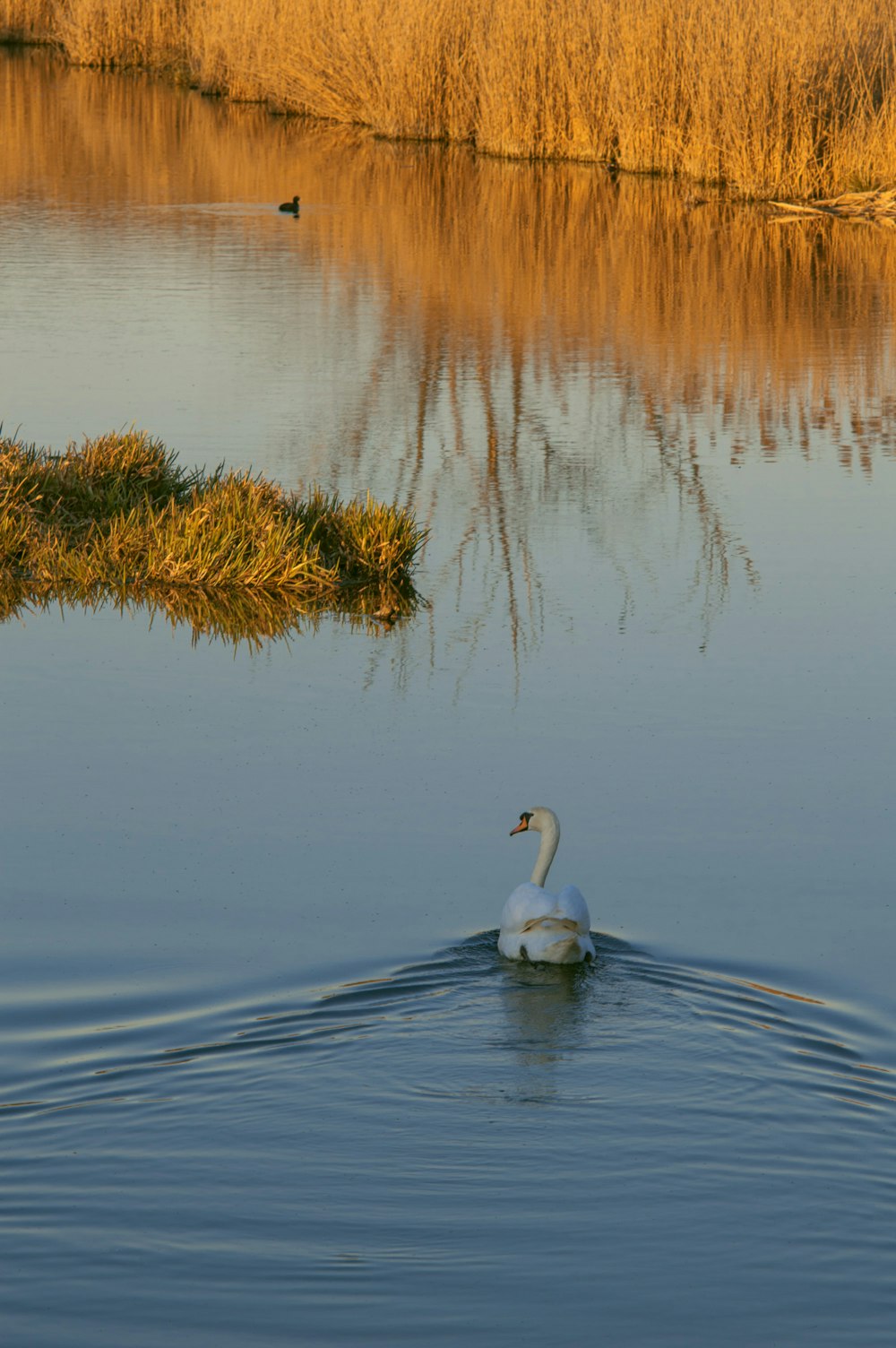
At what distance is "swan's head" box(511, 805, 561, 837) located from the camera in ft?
24.1

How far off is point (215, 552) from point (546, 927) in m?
5.18

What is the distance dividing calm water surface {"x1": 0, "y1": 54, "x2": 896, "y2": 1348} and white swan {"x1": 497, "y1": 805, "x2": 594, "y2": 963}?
0.12 meters

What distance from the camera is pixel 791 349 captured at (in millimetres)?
18547

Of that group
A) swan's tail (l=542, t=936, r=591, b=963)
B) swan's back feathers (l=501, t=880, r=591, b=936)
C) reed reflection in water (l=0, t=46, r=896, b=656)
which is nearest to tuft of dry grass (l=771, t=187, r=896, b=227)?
reed reflection in water (l=0, t=46, r=896, b=656)

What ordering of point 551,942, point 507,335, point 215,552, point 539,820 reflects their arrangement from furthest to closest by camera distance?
point 507,335
point 215,552
point 539,820
point 551,942

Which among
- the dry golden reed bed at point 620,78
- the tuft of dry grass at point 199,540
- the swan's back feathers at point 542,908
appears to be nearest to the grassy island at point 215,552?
the tuft of dry grass at point 199,540

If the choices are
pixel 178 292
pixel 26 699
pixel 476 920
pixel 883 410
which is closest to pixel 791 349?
pixel 883 410

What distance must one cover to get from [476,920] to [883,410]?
10324 mm

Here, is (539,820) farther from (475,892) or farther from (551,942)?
(551,942)

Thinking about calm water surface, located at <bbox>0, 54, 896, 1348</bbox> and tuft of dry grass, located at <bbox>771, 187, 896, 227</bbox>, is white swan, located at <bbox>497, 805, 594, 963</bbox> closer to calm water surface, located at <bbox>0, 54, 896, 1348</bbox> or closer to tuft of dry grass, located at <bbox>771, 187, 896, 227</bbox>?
calm water surface, located at <bbox>0, 54, 896, 1348</bbox>

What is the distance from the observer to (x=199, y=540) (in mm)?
11469

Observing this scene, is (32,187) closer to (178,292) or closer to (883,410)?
(178,292)

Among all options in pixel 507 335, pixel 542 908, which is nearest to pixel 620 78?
pixel 507 335

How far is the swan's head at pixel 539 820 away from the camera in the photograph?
7.34 m
